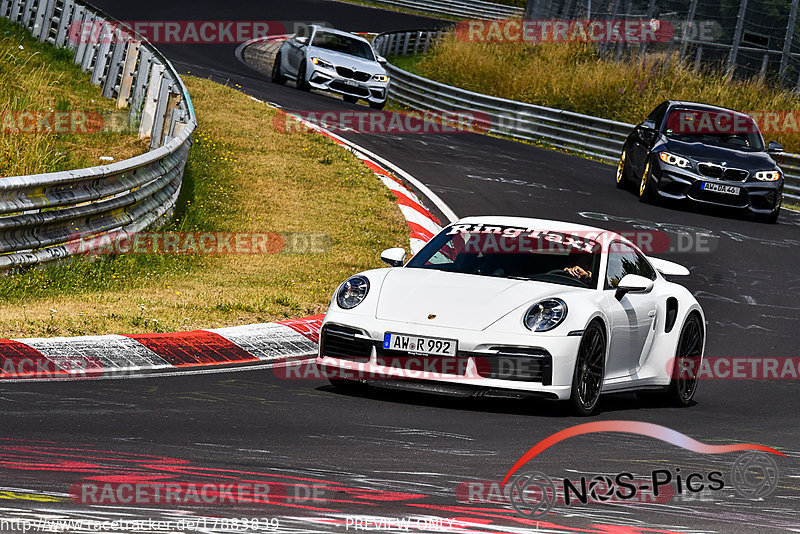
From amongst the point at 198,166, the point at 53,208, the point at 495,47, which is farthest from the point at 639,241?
the point at 495,47

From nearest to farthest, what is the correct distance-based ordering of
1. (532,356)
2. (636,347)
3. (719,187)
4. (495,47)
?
(532,356) → (636,347) → (719,187) → (495,47)

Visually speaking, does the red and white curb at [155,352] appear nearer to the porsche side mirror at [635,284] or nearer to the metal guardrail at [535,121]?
the porsche side mirror at [635,284]

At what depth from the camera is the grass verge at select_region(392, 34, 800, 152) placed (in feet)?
96.7

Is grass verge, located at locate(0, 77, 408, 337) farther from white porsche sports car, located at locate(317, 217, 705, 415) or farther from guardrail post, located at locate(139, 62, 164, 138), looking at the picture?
white porsche sports car, located at locate(317, 217, 705, 415)

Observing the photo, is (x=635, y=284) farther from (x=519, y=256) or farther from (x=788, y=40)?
(x=788, y=40)

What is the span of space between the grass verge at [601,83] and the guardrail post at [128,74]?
12.9 metres

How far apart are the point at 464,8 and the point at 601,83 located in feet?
84.3

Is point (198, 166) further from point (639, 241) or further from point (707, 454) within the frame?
point (707, 454)

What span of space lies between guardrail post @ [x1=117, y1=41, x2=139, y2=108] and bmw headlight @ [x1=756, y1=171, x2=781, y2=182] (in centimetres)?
930

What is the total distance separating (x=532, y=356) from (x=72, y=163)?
8.75 metres

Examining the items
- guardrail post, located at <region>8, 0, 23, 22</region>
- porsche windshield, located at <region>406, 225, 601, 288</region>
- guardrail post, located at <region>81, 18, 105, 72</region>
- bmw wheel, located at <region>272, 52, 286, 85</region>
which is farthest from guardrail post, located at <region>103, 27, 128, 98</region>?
porsche windshield, located at <region>406, 225, 601, 288</region>

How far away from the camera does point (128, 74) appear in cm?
1983

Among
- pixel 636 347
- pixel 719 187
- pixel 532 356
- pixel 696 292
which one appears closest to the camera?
pixel 532 356

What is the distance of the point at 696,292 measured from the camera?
1466 cm
